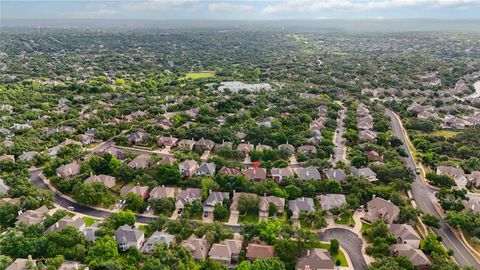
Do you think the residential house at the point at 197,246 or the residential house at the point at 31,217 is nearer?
the residential house at the point at 197,246

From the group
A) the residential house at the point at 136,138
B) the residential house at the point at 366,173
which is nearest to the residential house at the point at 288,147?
the residential house at the point at 366,173

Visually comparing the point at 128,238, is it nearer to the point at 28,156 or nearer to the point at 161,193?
the point at 161,193

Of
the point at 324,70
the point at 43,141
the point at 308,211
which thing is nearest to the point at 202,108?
the point at 43,141

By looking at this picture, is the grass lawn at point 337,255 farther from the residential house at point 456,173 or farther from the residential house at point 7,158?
the residential house at point 7,158

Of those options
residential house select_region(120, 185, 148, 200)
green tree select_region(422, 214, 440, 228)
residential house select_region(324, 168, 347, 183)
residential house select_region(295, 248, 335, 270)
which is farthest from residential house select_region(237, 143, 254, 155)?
green tree select_region(422, 214, 440, 228)

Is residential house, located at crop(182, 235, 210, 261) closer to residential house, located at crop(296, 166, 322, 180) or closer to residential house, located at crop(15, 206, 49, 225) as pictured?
residential house, located at crop(15, 206, 49, 225)

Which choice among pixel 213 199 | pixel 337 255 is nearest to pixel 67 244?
pixel 213 199
